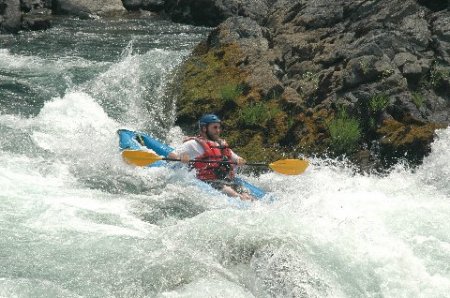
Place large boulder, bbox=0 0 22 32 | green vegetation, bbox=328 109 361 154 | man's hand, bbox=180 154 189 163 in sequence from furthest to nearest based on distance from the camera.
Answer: large boulder, bbox=0 0 22 32, green vegetation, bbox=328 109 361 154, man's hand, bbox=180 154 189 163

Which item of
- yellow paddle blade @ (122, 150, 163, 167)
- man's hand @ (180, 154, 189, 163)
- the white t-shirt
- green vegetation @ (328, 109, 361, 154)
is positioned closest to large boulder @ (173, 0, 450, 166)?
green vegetation @ (328, 109, 361, 154)

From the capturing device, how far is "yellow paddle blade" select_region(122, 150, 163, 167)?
27.9ft

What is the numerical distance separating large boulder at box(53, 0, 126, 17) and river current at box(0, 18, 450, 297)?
33.5 feet

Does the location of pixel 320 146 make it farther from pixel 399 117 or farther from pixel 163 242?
pixel 163 242

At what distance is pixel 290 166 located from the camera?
8.37 meters

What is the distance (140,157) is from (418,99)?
411 centimetres

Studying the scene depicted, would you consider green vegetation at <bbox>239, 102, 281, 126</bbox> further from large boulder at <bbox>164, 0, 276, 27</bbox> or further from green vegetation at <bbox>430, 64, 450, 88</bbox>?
large boulder at <bbox>164, 0, 276, 27</bbox>

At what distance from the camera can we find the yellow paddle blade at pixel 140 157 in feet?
27.9

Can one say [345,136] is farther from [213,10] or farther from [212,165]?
[213,10]

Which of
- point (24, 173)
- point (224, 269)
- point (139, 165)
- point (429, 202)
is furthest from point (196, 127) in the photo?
point (224, 269)

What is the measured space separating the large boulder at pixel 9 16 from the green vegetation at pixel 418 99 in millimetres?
12283

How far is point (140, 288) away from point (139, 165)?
10.7ft

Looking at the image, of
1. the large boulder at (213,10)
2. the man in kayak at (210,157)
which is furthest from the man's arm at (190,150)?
the large boulder at (213,10)

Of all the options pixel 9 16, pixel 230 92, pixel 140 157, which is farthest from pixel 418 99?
pixel 9 16
